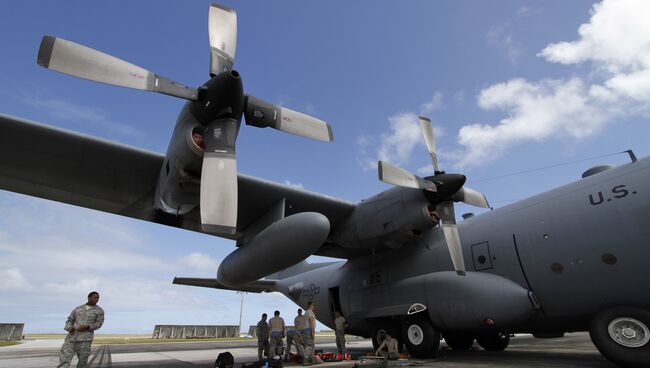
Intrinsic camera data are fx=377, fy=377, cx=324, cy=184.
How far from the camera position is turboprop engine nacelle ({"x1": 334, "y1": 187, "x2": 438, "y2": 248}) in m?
9.07

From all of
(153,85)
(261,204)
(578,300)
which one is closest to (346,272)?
(261,204)

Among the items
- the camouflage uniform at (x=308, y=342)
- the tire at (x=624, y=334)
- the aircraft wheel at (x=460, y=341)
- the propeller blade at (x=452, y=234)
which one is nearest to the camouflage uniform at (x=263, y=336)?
the camouflage uniform at (x=308, y=342)

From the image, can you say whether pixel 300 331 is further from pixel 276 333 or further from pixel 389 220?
pixel 389 220

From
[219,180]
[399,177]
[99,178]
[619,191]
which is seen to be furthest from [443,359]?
[99,178]

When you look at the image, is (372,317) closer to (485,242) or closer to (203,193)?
(485,242)

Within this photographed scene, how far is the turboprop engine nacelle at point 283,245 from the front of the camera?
684cm

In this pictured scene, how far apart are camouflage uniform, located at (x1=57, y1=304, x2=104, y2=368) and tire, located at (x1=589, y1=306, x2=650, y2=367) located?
8.53 meters

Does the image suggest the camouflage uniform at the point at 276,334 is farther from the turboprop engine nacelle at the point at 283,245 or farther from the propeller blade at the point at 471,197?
the propeller blade at the point at 471,197

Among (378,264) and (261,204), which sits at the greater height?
(261,204)

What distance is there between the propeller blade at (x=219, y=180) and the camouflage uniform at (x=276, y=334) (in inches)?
175

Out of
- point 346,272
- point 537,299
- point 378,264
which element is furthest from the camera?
point 346,272

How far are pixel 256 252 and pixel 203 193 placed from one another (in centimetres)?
190

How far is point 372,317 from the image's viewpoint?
10453 mm

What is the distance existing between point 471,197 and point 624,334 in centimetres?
442
